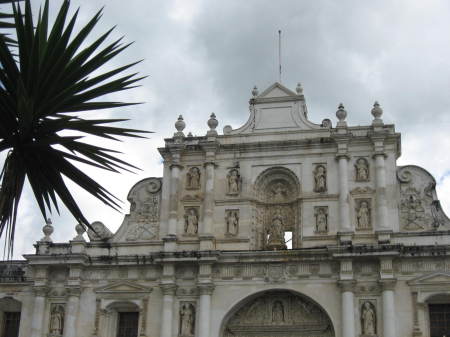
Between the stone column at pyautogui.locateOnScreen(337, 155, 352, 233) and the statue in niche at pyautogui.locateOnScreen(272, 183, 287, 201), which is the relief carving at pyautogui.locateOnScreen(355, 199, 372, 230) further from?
the statue in niche at pyautogui.locateOnScreen(272, 183, 287, 201)

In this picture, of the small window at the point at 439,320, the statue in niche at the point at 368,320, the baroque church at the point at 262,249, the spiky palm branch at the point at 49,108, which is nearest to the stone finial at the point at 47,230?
the baroque church at the point at 262,249

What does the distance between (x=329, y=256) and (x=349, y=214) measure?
143 centimetres

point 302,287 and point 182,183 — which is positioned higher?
point 182,183

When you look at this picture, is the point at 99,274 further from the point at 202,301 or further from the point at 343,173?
the point at 343,173

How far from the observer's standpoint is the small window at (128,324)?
21.2 m

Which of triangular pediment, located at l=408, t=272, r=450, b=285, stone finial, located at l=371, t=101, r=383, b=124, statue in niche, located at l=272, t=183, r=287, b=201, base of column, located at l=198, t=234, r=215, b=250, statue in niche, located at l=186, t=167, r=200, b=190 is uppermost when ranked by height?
stone finial, located at l=371, t=101, r=383, b=124

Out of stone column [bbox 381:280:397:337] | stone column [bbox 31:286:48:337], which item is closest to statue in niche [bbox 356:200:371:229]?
stone column [bbox 381:280:397:337]

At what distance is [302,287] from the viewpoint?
2003cm

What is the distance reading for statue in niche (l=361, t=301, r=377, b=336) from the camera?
63.1 ft

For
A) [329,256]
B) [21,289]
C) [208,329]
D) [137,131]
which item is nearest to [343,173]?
[329,256]

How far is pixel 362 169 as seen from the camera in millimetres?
21188

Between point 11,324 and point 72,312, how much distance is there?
2.69 m

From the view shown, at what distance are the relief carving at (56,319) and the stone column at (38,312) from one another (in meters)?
0.28

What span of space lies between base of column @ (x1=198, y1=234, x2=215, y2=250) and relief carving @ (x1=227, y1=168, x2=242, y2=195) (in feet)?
5.21
